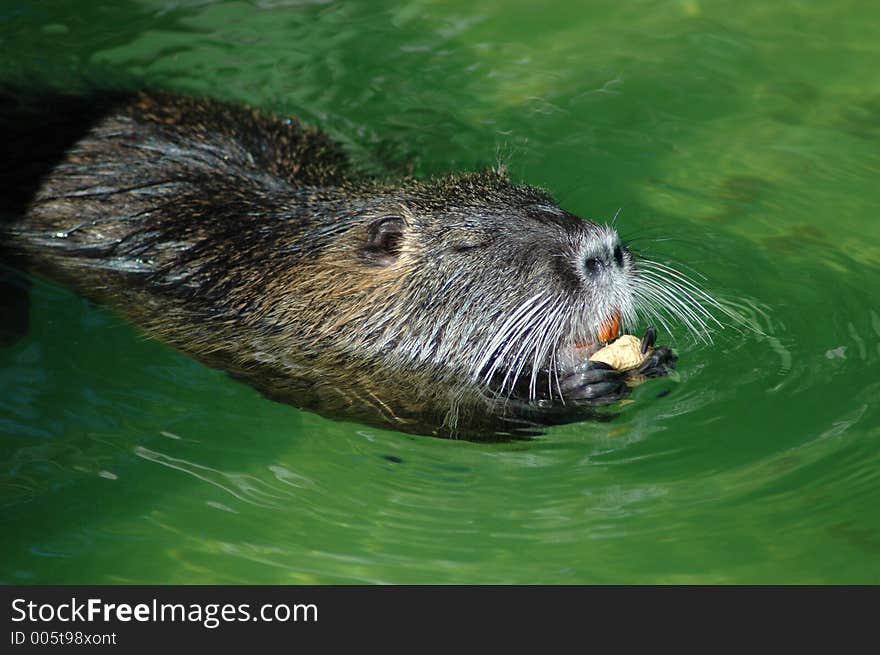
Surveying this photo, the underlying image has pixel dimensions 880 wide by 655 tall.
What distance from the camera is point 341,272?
4.59 meters

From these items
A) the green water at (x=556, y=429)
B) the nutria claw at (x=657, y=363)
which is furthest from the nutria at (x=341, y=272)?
the green water at (x=556, y=429)

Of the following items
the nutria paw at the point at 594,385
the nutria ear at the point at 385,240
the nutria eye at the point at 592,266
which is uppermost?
the nutria ear at the point at 385,240

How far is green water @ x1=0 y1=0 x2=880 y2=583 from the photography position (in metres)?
3.82

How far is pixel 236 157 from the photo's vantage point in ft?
17.9

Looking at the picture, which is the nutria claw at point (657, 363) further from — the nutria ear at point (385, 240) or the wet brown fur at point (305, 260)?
the nutria ear at point (385, 240)

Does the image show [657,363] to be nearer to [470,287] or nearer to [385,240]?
[470,287]

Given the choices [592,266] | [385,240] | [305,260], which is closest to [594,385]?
[592,266]

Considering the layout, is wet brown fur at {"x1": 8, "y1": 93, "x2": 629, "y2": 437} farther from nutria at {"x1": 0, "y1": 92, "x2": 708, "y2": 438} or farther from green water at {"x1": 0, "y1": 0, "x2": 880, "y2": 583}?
green water at {"x1": 0, "y1": 0, "x2": 880, "y2": 583}

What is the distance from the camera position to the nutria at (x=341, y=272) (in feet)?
14.0

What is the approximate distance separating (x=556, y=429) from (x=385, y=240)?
3.00ft

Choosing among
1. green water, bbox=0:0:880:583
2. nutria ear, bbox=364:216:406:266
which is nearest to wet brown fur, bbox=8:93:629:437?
nutria ear, bbox=364:216:406:266

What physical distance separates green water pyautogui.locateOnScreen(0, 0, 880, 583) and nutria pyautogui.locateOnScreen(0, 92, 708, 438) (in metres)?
0.15

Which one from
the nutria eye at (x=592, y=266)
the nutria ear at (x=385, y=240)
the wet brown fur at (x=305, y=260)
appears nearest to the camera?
the nutria eye at (x=592, y=266)
